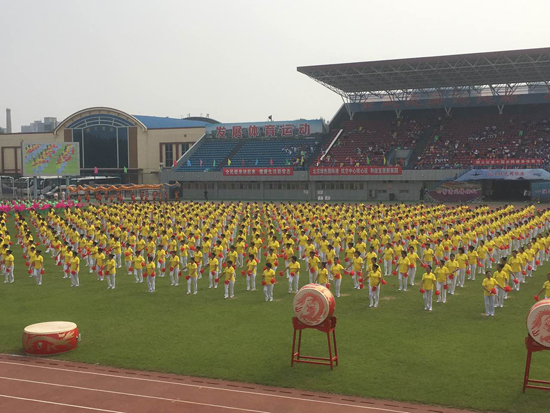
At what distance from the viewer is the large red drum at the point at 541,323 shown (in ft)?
35.6

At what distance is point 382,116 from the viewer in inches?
2785

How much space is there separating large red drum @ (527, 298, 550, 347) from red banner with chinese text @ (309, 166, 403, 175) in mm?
49572

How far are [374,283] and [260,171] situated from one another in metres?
48.9

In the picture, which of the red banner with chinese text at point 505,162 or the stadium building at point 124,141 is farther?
the stadium building at point 124,141

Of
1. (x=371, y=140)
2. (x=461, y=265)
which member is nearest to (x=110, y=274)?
(x=461, y=265)

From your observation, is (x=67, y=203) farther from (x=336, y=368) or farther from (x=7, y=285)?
(x=336, y=368)

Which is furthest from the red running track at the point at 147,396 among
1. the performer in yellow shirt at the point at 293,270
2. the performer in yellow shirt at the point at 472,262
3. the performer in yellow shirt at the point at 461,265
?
the performer in yellow shirt at the point at 472,262

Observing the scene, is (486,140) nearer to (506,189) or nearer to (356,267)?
(506,189)

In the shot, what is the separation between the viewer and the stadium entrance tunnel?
5619 centimetres

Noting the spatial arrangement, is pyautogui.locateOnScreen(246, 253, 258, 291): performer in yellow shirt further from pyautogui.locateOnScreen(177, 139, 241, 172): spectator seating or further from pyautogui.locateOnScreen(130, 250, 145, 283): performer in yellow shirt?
pyautogui.locateOnScreen(177, 139, 241, 172): spectator seating

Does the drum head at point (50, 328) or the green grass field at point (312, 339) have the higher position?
the drum head at point (50, 328)

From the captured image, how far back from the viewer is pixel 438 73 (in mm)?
59094

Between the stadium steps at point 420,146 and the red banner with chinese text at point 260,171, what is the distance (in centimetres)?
1262

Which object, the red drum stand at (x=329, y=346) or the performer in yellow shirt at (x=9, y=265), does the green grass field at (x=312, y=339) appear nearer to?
the red drum stand at (x=329, y=346)
